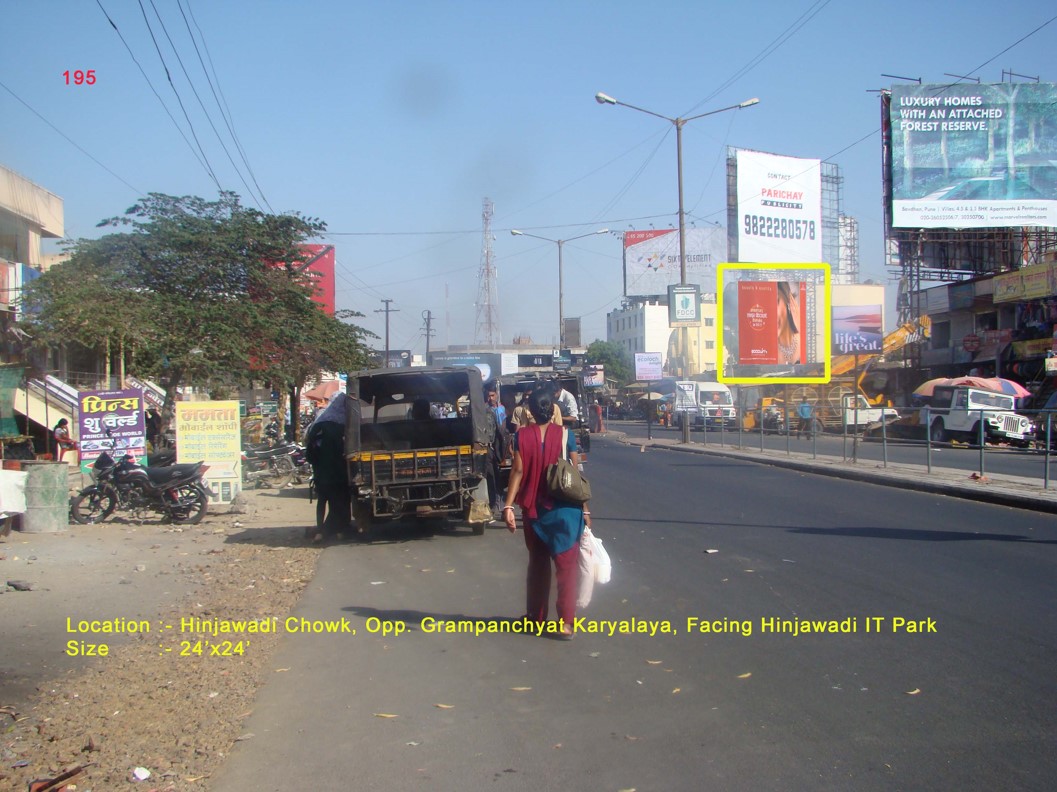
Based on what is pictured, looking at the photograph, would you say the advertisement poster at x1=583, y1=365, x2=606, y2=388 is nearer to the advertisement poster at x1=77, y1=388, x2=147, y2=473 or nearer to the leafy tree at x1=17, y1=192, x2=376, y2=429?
the leafy tree at x1=17, y1=192, x2=376, y2=429

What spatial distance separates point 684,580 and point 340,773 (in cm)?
472

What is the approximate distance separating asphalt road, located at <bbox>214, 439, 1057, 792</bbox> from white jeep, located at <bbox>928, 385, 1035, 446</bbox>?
60.6ft

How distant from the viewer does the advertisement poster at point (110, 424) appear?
49.8 ft

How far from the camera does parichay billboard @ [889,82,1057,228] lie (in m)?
36.2

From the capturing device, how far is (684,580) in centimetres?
834

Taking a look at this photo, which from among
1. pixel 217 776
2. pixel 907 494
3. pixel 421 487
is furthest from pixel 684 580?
pixel 907 494

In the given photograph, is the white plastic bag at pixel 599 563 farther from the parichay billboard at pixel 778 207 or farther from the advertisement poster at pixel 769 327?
the parichay billboard at pixel 778 207

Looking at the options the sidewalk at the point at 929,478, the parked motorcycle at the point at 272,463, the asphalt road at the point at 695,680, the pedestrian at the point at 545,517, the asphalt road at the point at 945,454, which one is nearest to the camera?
the asphalt road at the point at 695,680

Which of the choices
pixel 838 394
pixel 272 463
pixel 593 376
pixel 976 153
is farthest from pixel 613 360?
pixel 272 463

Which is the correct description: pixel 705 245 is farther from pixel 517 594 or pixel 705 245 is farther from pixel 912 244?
pixel 517 594

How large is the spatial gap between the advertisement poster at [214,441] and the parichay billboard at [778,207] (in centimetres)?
3998

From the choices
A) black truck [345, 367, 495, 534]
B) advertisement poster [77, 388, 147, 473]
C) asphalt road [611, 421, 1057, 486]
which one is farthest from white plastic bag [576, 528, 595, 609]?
asphalt road [611, 421, 1057, 486]

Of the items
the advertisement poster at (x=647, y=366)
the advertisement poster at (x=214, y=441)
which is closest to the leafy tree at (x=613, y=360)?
the advertisement poster at (x=647, y=366)

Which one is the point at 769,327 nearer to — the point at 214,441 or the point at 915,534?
the point at 214,441
